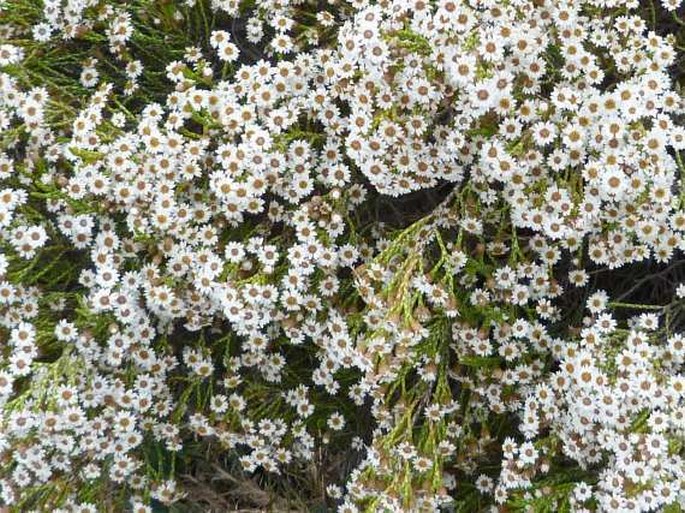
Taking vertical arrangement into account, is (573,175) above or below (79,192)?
above

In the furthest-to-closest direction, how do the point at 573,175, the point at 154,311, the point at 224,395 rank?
the point at 224,395
the point at 154,311
the point at 573,175

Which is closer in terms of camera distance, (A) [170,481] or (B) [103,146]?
(B) [103,146]

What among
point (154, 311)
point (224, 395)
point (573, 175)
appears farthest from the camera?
point (224, 395)

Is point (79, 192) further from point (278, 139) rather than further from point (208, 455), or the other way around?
point (208, 455)

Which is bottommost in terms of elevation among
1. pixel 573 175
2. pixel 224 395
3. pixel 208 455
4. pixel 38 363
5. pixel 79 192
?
pixel 208 455

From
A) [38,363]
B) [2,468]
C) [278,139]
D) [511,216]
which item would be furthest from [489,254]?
[2,468]

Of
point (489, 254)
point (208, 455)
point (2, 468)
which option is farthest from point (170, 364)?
point (489, 254)
